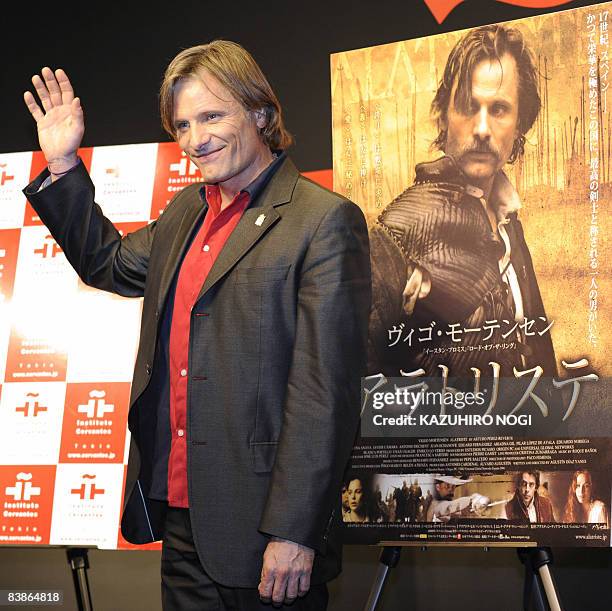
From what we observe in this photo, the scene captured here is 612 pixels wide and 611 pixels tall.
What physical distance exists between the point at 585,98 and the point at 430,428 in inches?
41.2

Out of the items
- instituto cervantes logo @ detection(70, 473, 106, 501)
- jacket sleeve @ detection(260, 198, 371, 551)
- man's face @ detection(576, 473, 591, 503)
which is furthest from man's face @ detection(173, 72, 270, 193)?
instituto cervantes logo @ detection(70, 473, 106, 501)

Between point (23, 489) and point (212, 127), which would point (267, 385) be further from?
point (23, 489)

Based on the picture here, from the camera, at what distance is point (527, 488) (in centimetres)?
252

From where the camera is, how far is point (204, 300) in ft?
5.77

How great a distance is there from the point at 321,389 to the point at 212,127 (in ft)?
2.00

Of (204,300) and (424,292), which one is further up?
(424,292)

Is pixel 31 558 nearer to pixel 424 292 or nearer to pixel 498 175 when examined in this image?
pixel 424 292

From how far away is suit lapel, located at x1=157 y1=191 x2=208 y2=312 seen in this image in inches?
72.9

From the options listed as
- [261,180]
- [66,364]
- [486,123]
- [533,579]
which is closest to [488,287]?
[486,123]

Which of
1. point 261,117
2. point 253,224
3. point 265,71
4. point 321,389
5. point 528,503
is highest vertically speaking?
point 265,71

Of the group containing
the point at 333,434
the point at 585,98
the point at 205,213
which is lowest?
the point at 333,434

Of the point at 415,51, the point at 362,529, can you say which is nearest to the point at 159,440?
the point at 362,529

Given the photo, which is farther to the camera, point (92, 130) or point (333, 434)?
point (92, 130)

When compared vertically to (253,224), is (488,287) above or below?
above
